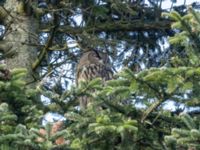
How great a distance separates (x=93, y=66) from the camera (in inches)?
297

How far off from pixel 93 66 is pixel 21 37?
0.96 metres

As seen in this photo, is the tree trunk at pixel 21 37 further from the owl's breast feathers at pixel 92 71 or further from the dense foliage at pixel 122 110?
the dense foliage at pixel 122 110

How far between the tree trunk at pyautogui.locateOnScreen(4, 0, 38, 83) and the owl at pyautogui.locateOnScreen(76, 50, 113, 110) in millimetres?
637

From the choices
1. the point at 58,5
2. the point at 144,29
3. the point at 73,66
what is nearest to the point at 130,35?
the point at 144,29

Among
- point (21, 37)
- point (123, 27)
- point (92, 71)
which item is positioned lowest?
point (92, 71)

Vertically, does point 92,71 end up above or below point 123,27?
below

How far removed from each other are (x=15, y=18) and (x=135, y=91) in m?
3.56

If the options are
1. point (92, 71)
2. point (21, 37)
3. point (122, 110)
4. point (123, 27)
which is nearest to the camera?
point (122, 110)

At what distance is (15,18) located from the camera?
709 cm

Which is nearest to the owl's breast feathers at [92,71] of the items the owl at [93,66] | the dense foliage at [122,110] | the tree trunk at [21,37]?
the owl at [93,66]

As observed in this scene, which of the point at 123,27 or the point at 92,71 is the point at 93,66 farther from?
the point at 123,27

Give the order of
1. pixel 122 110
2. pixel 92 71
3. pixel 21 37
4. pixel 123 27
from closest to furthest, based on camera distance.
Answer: pixel 122 110, pixel 21 37, pixel 92 71, pixel 123 27

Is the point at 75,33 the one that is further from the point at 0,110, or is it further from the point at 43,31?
the point at 0,110

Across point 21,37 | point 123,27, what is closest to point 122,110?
point 21,37
